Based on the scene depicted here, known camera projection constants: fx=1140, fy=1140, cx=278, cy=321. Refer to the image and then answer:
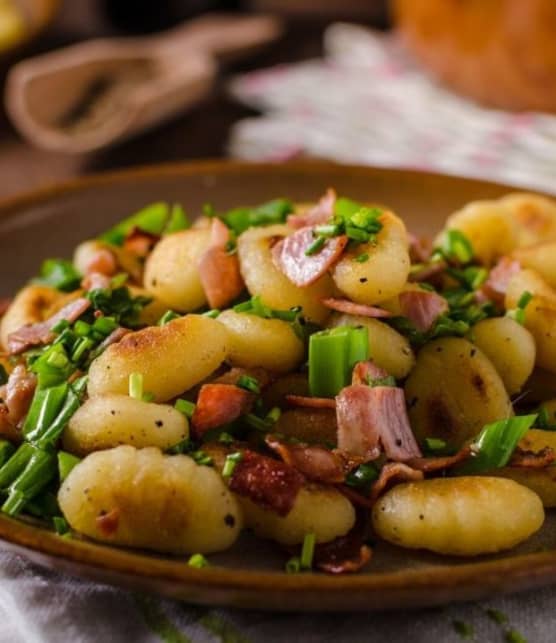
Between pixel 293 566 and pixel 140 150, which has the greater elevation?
pixel 293 566

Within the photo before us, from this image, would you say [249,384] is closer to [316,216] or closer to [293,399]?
[293,399]

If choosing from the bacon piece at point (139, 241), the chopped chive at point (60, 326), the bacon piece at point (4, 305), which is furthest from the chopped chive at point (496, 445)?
the bacon piece at point (4, 305)

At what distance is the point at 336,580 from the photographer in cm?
110

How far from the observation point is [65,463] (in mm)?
1264

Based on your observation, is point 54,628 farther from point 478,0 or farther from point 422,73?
point 422,73

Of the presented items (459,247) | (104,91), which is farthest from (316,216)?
(104,91)

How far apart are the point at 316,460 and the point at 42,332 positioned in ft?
1.51

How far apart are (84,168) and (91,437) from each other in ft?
5.76

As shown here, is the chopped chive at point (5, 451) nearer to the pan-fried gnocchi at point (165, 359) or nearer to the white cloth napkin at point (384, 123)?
the pan-fried gnocchi at point (165, 359)

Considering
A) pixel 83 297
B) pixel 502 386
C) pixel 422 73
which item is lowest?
pixel 422 73

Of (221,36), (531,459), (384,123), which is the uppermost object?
(531,459)

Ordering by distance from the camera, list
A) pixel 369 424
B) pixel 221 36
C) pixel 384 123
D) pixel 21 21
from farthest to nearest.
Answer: pixel 221 36, pixel 21 21, pixel 384 123, pixel 369 424

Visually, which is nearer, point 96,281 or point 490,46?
point 96,281

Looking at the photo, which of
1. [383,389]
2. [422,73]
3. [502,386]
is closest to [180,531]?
[383,389]
